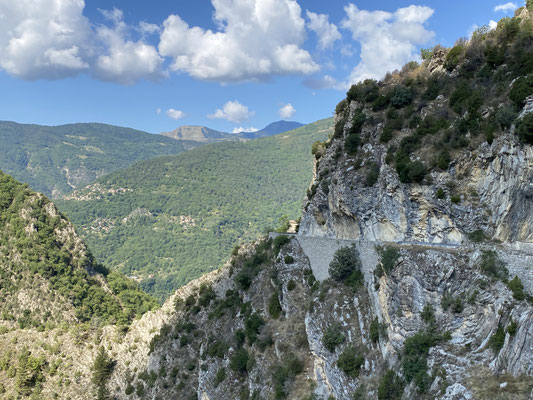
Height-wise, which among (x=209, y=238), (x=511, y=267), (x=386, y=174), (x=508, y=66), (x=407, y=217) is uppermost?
(x=508, y=66)

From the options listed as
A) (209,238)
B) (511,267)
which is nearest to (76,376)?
(511,267)

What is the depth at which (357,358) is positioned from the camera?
853 inches

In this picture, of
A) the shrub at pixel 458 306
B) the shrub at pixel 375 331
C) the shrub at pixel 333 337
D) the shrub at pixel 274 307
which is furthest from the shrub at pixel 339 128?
the shrub at pixel 458 306

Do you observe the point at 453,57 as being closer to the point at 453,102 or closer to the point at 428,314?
the point at 453,102

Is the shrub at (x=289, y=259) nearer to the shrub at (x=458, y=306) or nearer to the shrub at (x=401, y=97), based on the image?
the shrub at (x=401, y=97)

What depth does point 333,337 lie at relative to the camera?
23.6m

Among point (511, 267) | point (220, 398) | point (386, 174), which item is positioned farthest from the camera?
point (220, 398)

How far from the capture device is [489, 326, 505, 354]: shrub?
51.3ft

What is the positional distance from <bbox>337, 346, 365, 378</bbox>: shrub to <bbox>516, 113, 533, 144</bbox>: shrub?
47.8ft

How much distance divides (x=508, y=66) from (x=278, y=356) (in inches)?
996

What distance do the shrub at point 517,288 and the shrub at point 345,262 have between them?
1049 centimetres

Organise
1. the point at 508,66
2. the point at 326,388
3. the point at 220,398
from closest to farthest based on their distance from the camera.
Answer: the point at 326,388, the point at 508,66, the point at 220,398

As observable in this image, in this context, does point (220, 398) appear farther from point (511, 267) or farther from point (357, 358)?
point (511, 267)

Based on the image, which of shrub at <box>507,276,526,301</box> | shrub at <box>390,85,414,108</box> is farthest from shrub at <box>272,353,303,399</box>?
shrub at <box>390,85,414,108</box>
